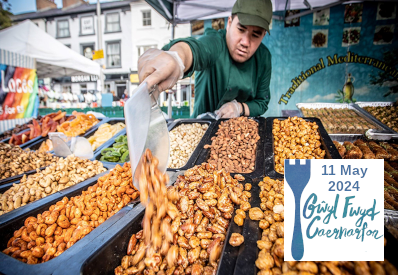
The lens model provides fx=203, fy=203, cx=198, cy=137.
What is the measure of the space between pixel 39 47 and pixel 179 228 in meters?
7.85

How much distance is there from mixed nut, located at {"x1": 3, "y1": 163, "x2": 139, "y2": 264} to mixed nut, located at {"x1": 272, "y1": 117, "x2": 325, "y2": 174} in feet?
3.68

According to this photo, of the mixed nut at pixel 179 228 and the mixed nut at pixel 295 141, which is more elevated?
the mixed nut at pixel 295 141

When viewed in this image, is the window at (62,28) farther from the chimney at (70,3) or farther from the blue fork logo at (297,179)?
the blue fork logo at (297,179)

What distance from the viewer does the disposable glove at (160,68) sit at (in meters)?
1.14

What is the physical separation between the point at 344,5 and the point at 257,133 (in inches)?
223

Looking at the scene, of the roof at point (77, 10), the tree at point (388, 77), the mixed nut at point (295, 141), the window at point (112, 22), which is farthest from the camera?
the window at point (112, 22)

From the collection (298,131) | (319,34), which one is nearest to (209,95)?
(298,131)

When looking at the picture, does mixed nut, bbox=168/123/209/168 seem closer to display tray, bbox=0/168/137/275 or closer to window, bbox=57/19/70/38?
display tray, bbox=0/168/137/275

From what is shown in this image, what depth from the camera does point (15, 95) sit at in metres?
4.76

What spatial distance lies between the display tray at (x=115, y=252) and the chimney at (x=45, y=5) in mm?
22167

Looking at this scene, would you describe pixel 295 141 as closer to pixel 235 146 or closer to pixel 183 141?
pixel 235 146

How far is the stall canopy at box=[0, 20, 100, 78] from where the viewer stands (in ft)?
19.0

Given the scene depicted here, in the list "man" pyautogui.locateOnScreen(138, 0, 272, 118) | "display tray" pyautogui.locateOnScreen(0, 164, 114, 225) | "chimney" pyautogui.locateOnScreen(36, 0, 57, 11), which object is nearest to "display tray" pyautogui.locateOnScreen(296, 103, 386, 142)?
"man" pyautogui.locateOnScreen(138, 0, 272, 118)

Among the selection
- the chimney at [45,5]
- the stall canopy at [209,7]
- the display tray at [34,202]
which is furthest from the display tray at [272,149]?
the chimney at [45,5]
